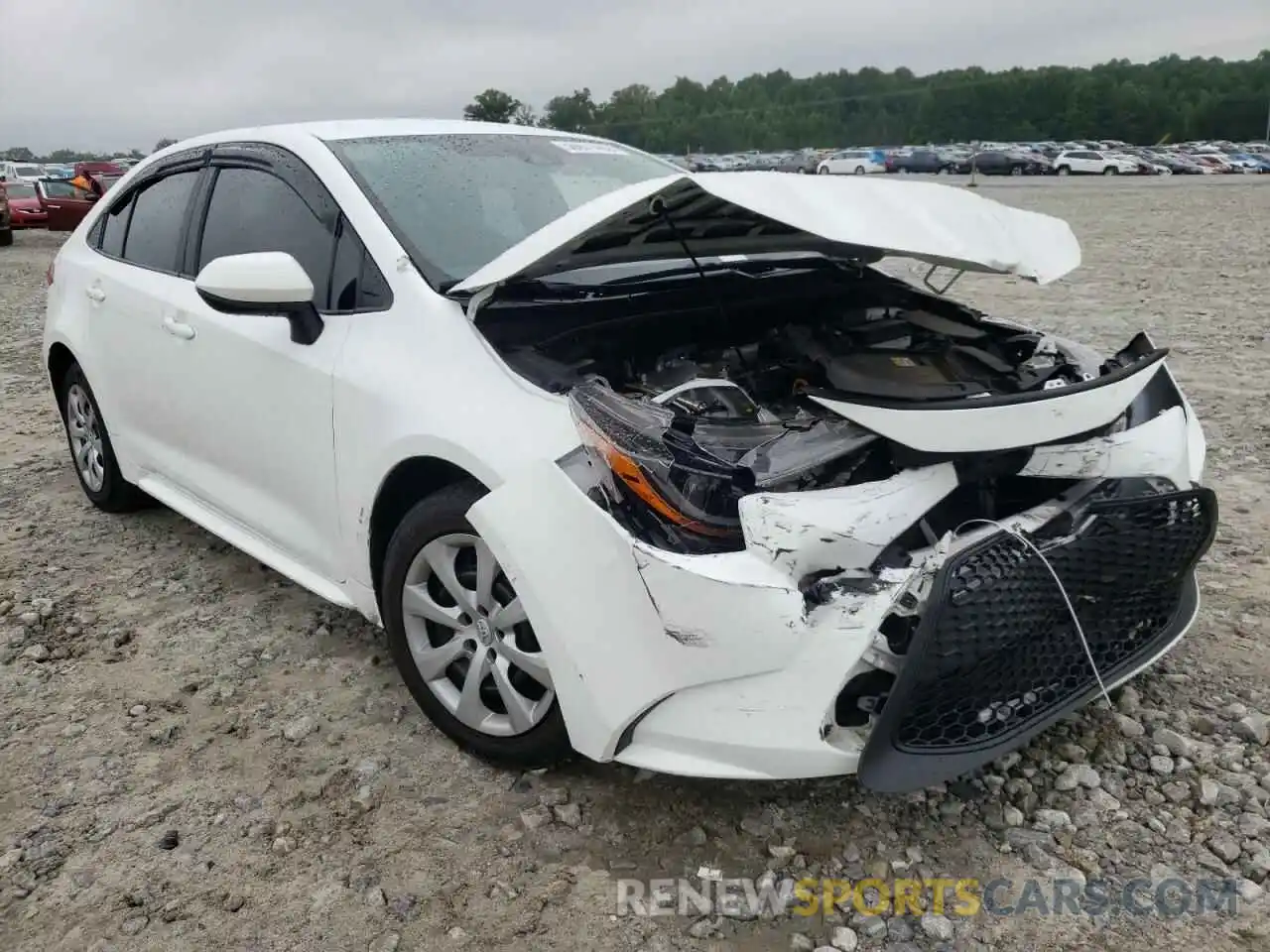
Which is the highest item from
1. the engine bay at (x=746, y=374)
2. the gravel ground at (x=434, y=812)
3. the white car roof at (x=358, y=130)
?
the white car roof at (x=358, y=130)

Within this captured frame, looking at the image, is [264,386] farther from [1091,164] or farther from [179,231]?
[1091,164]

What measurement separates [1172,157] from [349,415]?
5266cm

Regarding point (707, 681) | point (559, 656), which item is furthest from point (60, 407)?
point (707, 681)

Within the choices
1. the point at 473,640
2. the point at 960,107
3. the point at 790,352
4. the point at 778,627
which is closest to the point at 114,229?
the point at 473,640

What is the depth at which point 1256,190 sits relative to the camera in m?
25.5

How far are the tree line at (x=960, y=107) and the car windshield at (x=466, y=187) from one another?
74124 mm

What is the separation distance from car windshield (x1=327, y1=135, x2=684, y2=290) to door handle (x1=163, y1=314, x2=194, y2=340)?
77 centimetres

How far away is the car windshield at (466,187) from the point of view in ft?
9.05

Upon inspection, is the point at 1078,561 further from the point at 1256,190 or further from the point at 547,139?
the point at 1256,190

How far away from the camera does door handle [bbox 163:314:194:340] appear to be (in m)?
3.23

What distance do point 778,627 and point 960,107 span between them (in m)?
101

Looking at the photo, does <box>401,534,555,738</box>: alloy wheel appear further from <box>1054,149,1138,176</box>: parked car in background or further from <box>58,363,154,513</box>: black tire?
<box>1054,149,1138,176</box>: parked car in background

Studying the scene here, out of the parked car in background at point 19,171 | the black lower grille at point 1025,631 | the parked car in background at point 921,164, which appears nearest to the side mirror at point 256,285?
the black lower grille at point 1025,631

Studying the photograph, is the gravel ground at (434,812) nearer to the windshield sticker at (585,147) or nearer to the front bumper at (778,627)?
the front bumper at (778,627)
